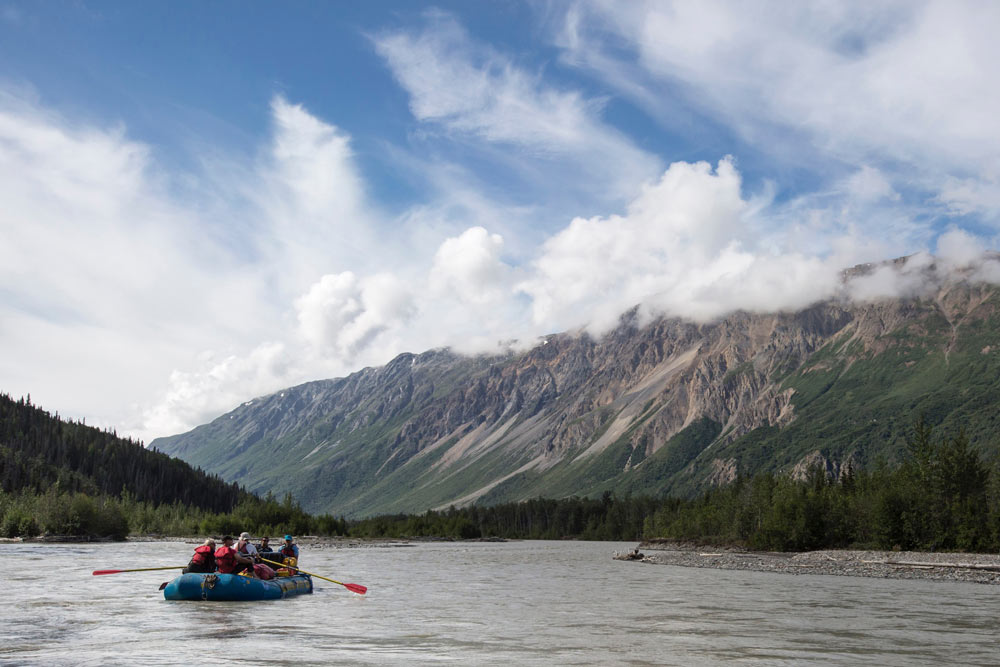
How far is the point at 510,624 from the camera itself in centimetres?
3794

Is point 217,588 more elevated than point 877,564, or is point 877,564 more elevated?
point 217,588

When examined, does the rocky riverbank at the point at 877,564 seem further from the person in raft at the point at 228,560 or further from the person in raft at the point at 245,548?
the person in raft at the point at 228,560

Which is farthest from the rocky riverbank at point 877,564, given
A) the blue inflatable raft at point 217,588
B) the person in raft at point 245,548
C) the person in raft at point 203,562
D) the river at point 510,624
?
the person in raft at point 203,562

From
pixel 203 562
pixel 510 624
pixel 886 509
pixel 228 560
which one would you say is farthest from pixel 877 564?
pixel 203 562

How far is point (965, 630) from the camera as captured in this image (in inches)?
1448

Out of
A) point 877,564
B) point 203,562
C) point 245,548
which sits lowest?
point 877,564

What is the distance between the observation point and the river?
28.3 meters

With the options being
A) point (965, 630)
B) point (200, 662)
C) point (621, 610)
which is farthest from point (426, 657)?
point (965, 630)

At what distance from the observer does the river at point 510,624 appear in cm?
2834

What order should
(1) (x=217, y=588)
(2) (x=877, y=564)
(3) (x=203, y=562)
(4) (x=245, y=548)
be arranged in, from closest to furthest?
(1) (x=217, y=588) → (3) (x=203, y=562) → (4) (x=245, y=548) → (2) (x=877, y=564)

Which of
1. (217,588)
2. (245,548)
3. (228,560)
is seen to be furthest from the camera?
(245,548)

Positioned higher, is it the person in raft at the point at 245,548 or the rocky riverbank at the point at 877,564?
the person in raft at the point at 245,548

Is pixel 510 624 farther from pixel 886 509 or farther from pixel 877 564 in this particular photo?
pixel 886 509

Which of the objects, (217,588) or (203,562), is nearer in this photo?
(217,588)
